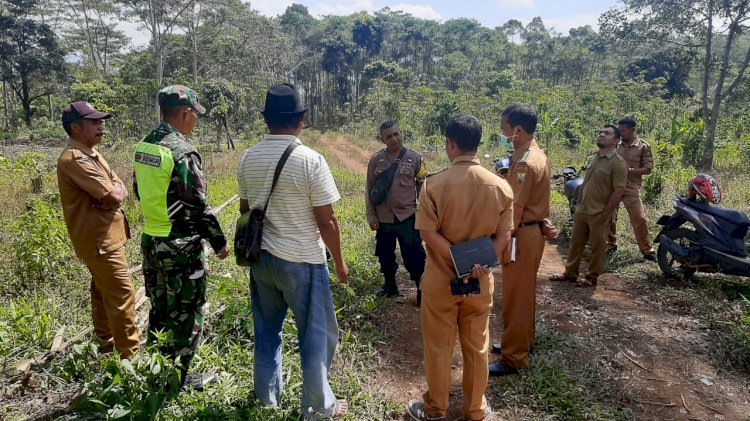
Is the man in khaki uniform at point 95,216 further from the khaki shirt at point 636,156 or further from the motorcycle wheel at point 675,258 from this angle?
the khaki shirt at point 636,156

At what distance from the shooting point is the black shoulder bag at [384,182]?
390 cm

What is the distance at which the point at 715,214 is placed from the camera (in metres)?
4.33

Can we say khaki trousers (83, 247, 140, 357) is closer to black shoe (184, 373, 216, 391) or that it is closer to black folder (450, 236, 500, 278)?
black shoe (184, 373, 216, 391)

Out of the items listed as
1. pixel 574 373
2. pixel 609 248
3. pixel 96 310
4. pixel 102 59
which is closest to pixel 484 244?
pixel 574 373

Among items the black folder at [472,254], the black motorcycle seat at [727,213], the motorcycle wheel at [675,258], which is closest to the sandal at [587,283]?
the motorcycle wheel at [675,258]

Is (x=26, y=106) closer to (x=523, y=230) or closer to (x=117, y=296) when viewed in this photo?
(x=117, y=296)

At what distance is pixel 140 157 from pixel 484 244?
6.16 feet

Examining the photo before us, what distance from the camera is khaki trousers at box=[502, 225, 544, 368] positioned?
2869 mm

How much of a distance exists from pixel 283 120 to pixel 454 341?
1457 millimetres

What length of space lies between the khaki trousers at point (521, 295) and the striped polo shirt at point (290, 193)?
139cm

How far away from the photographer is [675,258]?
→ 14.8 ft

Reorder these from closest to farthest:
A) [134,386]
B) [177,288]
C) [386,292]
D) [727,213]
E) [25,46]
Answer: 1. [134,386]
2. [177,288]
3. [386,292]
4. [727,213]
5. [25,46]

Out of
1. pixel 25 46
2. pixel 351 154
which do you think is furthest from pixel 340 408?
pixel 25 46

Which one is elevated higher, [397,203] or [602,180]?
[602,180]
